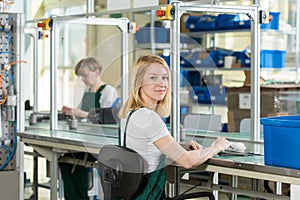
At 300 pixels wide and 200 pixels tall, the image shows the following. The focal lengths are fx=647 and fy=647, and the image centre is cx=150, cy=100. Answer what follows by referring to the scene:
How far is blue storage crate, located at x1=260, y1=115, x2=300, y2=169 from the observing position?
276 centimetres

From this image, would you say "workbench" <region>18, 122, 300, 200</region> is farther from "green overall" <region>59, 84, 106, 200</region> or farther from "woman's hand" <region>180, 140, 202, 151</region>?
"green overall" <region>59, 84, 106, 200</region>

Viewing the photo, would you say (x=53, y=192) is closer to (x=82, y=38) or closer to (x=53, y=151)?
(x=53, y=151)

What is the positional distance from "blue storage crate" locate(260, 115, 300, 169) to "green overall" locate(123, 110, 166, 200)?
604mm

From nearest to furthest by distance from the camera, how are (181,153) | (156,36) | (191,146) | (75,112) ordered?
(181,153), (191,146), (75,112), (156,36)

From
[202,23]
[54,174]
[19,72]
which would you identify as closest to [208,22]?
[202,23]

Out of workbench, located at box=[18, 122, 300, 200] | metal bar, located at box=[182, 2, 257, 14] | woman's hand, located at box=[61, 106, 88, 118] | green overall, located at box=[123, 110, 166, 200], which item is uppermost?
metal bar, located at box=[182, 2, 257, 14]

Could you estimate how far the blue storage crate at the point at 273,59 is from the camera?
6.82 meters

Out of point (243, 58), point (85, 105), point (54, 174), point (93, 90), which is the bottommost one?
point (54, 174)

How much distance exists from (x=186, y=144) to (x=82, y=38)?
295 inches

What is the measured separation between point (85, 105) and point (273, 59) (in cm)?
229

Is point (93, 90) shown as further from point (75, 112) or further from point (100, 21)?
point (100, 21)

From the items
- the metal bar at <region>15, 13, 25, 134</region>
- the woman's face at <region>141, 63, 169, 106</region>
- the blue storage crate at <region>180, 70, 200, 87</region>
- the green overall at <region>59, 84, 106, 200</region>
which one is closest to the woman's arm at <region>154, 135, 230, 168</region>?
the woman's face at <region>141, 63, 169, 106</region>

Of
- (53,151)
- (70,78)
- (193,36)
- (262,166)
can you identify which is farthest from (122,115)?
(70,78)

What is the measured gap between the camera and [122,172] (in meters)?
3.04
